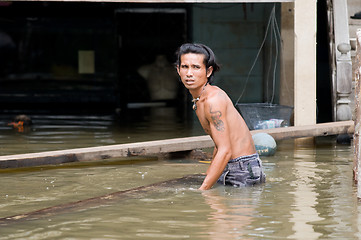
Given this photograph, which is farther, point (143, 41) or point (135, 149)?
point (143, 41)

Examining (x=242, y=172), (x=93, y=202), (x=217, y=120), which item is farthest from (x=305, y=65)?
(x=93, y=202)

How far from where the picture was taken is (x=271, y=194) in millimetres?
6504

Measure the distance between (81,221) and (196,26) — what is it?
12862 mm

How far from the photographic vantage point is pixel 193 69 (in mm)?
6609

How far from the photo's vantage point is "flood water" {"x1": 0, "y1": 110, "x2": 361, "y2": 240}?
16.6 feet

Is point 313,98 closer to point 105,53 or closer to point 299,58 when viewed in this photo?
point 299,58

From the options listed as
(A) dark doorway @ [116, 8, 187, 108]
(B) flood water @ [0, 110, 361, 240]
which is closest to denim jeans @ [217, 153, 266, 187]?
(B) flood water @ [0, 110, 361, 240]

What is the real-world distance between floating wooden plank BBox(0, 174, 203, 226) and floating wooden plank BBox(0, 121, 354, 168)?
61.8 inches

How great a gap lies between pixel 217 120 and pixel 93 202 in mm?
1492

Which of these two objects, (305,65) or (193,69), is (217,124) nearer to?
(193,69)

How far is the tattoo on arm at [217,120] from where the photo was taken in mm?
6586

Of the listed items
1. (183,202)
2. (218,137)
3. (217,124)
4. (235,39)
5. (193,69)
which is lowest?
(183,202)

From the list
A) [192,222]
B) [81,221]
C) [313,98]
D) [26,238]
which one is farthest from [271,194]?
[313,98]

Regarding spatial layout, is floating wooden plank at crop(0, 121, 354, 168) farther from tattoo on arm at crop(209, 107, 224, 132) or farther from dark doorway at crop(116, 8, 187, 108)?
dark doorway at crop(116, 8, 187, 108)
